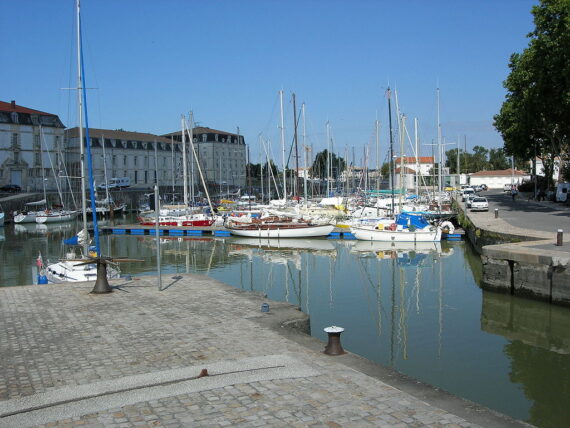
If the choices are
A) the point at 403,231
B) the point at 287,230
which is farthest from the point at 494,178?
the point at 403,231

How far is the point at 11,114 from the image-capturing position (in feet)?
265

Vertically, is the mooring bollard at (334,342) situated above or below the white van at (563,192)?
below

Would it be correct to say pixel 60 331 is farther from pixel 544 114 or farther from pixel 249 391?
pixel 544 114

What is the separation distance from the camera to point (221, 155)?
383 ft

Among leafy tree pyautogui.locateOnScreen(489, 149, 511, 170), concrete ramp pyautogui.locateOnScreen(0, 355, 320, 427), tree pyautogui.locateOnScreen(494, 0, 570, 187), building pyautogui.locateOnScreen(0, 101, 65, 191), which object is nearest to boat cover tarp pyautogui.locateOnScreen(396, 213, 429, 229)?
tree pyautogui.locateOnScreen(494, 0, 570, 187)

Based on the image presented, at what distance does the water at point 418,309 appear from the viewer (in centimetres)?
1178

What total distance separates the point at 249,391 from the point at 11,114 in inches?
3311

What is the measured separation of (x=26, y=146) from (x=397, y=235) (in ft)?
211

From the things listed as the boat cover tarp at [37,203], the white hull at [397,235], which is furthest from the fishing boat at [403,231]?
the boat cover tarp at [37,203]

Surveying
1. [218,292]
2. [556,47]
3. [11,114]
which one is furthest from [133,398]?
[11,114]

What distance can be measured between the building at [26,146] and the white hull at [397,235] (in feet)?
180

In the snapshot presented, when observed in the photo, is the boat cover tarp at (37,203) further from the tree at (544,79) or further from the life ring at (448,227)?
the tree at (544,79)

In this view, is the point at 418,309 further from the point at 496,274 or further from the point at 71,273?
the point at 71,273

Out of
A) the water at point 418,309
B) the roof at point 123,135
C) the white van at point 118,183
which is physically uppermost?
the roof at point 123,135
